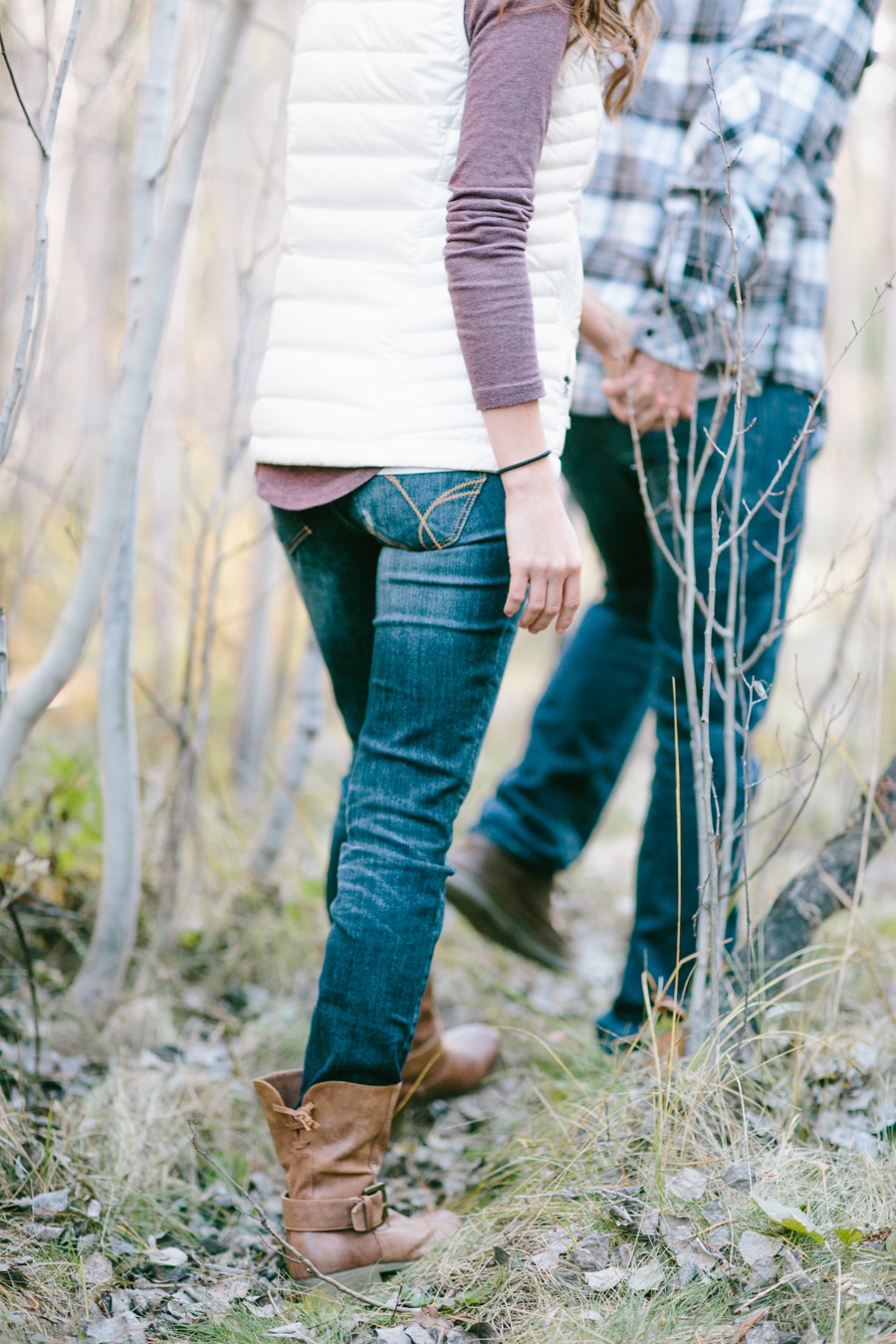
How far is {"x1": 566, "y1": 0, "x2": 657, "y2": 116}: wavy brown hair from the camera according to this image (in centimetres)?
119

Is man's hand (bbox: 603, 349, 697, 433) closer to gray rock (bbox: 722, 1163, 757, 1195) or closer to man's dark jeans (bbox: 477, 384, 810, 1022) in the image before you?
man's dark jeans (bbox: 477, 384, 810, 1022)

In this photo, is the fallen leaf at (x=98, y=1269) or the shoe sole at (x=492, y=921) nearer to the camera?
the fallen leaf at (x=98, y=1269)

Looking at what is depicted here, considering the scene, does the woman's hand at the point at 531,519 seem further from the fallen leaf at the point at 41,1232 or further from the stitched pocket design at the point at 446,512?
the fallen leaf at the point at 41,1232

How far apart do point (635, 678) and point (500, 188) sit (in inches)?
47.8

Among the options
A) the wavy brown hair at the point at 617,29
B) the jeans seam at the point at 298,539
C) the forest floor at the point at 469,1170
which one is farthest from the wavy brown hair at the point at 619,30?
the forest floor at the point at 469,1170

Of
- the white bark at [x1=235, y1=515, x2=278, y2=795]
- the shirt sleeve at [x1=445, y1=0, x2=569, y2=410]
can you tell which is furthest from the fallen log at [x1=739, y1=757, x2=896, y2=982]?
the white bark at [x1=235, y1=515, x2=278, y2=795]

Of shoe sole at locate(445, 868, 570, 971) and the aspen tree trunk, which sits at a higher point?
the aspen tree trunk

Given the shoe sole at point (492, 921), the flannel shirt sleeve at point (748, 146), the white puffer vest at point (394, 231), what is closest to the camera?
the white puffer vest at point (394, 231)

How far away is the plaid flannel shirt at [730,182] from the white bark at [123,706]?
→ 29.4 inches

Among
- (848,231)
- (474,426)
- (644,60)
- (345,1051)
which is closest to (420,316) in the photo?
(474,426)

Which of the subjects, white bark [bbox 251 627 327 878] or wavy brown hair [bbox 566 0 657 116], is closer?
wavy brown hair [bbox 566 0 657 116]

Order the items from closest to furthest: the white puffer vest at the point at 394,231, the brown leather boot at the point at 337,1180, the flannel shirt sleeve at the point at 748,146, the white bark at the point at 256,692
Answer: the white puffer vest at the point at 394,231 < the brown leather boot at the point at 337,1180 < the flannel shirt sleeve at the point at 748,146 < the white bark at the point at 256,692

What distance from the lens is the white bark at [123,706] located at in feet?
5.53

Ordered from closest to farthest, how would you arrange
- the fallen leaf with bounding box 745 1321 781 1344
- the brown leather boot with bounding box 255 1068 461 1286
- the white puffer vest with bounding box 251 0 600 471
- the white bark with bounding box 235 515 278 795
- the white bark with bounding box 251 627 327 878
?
the fallen leaf with bounding box 745 1321 781 1344, the white puffer vest with bounding box 251 0 600 471, the brown leather boot with bounding box 255 1068 461 1286, the white bark with bounding box 251 627 327 878, the white bark with bounding box 235 515 278 795
